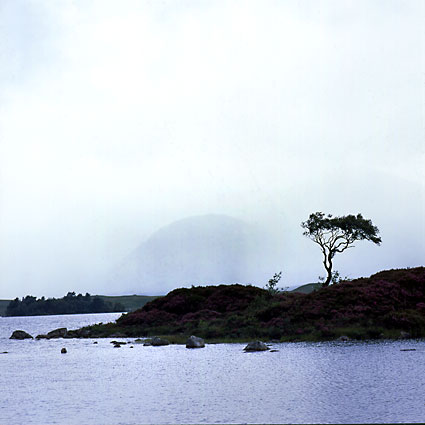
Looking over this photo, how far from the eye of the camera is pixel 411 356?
35062mm

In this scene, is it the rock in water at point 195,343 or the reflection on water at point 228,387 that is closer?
the reflection on water at point 228,387

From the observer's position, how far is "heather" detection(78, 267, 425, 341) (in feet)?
172

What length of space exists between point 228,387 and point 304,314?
32300 mm

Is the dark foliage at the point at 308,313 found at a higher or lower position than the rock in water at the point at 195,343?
higher

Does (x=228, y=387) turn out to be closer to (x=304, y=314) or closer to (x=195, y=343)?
(x=195, y=343)

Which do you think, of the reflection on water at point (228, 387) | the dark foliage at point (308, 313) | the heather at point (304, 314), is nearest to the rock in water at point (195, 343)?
the heather at point (304, 314)

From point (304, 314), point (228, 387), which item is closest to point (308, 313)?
point (304, 314)

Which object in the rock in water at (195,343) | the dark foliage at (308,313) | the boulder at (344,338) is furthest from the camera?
the dark foliage at (308,313)

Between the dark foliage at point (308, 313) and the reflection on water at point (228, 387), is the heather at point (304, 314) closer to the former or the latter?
the dark foliage at point (308, 313)

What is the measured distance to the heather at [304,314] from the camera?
172 feet

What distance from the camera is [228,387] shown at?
1044 inches

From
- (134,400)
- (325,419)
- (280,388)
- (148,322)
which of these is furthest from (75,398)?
(148,322)

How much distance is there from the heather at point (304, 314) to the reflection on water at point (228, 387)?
780 centimetres

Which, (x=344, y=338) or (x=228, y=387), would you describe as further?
(x=344, y=338)
